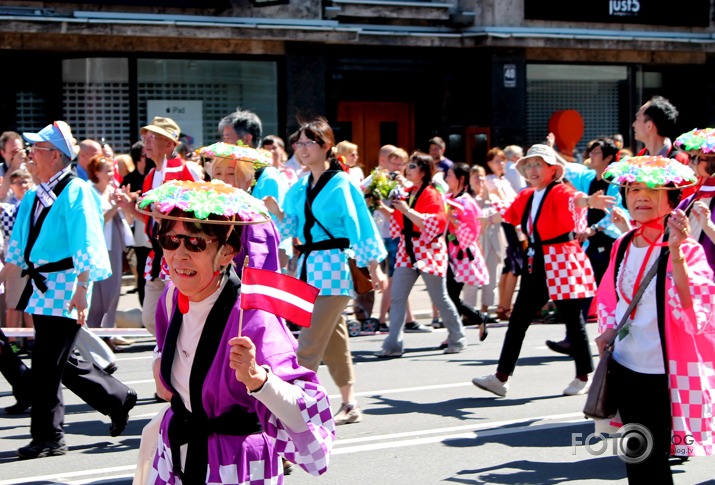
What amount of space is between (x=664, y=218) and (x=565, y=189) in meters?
3.32

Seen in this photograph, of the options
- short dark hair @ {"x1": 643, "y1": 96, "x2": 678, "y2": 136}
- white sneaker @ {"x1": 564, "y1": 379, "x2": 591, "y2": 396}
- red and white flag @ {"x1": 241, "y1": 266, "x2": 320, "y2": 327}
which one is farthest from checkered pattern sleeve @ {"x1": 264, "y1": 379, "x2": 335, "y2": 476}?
white sneaker @ {"x1": 564, "y1": 379, "x2": 591, "y2": 396}

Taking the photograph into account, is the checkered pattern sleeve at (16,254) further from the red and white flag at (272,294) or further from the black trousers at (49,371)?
the red and white flag at (272,294)

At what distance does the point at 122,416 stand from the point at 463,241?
18.3 ft

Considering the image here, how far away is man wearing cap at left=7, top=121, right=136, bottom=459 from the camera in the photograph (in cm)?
707

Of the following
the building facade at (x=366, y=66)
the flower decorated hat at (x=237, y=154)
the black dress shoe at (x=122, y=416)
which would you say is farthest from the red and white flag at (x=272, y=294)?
the building facade at (x=366, y=66)

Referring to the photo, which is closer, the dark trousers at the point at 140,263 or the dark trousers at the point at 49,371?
the dark trousers at the point at 49,371

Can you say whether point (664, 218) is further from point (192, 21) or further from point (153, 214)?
point (192, 21)

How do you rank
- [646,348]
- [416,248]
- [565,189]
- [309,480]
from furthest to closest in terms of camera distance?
[416,248] → [565,189] → [309,480] → [646,348]

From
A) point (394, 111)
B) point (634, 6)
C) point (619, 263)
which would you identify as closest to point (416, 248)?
point (619, 263)

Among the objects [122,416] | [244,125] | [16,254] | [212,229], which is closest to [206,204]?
[212,229]

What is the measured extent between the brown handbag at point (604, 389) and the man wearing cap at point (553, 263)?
331cm

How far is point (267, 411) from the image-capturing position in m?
3.81

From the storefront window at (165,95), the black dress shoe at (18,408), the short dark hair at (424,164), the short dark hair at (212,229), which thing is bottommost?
the black dress shoe at (18,408)

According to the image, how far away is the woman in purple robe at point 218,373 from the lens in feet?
12.4
